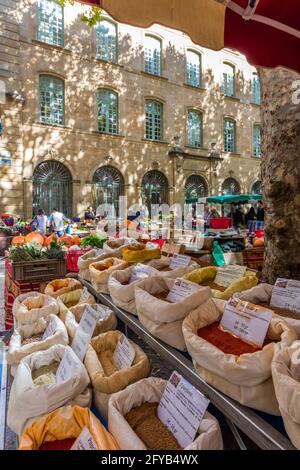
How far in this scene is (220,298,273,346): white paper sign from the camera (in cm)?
137

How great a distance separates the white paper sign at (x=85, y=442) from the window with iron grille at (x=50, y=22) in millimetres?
15464

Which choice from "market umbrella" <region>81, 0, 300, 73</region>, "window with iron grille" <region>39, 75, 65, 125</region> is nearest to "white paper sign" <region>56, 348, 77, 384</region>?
"market umbrella" <region>81, 0, 300, 73</region>

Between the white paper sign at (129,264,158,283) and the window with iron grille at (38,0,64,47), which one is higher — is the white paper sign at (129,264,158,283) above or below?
below

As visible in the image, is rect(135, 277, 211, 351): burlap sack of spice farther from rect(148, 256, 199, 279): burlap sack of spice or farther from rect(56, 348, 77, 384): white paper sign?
rect(148, 256, 199, 279): burlap sack of spice

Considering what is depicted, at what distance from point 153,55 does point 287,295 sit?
57.8ft

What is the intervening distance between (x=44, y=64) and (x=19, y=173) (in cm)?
478

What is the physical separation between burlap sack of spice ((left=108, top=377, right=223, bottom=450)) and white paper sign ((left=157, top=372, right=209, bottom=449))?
0.12ft

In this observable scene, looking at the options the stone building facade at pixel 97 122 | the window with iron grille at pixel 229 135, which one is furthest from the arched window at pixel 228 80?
the window with iron grille at pixel 229 135

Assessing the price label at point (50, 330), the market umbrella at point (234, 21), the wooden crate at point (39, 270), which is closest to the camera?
the market umbrella at point (234, 21)

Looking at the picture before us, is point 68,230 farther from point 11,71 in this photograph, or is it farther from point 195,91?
point 195,91

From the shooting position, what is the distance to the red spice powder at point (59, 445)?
1219mm

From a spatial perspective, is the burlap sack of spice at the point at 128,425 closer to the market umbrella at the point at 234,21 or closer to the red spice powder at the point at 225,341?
the red spice powder at the point at 225,341
